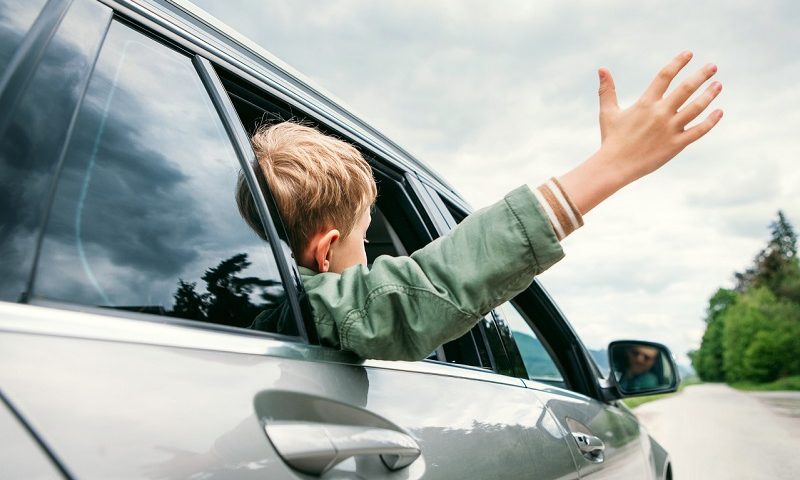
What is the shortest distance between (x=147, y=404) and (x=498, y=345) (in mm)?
1730

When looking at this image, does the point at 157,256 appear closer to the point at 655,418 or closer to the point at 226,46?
the point at 226,46

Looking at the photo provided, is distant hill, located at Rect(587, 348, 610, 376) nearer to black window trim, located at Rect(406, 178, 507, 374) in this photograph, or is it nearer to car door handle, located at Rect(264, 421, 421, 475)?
black window trim, located at Rect(406, 178, 507, 374)

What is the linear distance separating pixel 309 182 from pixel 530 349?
1622mm

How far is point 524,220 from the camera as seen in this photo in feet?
4.37

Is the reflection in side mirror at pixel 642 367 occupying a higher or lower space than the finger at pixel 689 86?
lower

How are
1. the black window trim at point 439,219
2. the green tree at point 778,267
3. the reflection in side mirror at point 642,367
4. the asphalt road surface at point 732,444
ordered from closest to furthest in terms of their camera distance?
the black window trim at point 439,219 → the reflection in side mirror at point 642,367 → the asphalt road surface at point 732,444 → the green tree at point 778,267

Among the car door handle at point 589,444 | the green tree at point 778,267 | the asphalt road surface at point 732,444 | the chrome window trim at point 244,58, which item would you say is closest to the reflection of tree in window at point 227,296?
the chrome window trim at point 244,58

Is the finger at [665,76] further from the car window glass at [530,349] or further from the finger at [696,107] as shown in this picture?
the car window glass at [530,349]

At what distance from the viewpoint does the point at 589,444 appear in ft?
8.22

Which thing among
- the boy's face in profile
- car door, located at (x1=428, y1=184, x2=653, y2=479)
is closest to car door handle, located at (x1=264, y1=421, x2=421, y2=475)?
the boy's face in profile

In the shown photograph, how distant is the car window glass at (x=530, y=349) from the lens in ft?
9.04

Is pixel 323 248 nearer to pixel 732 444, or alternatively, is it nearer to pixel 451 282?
pixel 451 282

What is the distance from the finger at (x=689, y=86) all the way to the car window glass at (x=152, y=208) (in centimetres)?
84

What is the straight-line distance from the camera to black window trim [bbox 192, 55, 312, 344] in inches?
53.9
